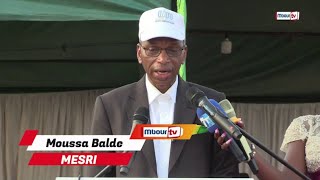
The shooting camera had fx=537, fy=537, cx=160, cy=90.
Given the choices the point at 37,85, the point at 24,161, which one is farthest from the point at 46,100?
the point at 24,161

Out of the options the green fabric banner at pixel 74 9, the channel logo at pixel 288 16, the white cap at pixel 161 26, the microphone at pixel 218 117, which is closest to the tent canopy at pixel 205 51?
the channel logo at pixel 288 16

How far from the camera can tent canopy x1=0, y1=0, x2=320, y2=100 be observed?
4.78 meters

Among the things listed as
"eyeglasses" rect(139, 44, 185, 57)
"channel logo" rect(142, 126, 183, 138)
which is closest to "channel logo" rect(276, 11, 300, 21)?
"eyeglasses" rect(139, 44, 185, 57)

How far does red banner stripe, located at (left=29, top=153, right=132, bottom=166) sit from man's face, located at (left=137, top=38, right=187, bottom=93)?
47cm

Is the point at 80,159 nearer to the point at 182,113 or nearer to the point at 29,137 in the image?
the point at 29,137

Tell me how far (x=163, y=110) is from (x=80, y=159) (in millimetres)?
537

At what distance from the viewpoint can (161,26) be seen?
185 centimetres

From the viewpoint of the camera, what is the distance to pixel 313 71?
527 centimetres

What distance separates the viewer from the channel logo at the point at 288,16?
15.6 ft

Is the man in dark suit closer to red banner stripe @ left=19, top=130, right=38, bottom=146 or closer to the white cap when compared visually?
the white cap

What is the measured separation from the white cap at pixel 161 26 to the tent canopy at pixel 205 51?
240cm

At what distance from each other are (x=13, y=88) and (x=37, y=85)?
30cm

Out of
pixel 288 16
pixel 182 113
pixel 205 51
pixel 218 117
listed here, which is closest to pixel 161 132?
pixel 218 117

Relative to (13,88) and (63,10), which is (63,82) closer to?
(13,88)
